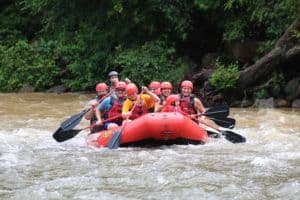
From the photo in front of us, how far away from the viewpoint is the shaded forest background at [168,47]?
535 inches

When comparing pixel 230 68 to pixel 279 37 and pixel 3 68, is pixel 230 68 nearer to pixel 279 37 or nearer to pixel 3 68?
pixel 279 37

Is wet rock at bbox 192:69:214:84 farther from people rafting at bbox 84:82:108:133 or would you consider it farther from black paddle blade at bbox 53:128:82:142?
black paddle blade at bbox 53:128:82:142

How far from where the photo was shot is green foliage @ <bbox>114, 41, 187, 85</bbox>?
1538 cm

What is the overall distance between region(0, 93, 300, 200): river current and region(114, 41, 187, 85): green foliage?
498 centimetres

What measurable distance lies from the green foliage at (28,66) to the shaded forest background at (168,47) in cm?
3

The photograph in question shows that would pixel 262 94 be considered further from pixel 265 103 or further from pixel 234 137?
pixel 234 137

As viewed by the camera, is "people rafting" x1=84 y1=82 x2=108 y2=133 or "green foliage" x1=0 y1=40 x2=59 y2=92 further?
"green foliage" x1=0 y1=40 x2=59 y2=92

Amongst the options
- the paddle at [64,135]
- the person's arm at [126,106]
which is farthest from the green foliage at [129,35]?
the paddle at [64,135]

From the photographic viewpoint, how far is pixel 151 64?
50.9 feet

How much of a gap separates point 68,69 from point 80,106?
4458mm

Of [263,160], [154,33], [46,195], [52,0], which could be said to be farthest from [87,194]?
[52,0]

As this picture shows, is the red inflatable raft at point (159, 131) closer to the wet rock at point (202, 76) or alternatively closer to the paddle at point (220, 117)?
the paddle at point (220, 117)

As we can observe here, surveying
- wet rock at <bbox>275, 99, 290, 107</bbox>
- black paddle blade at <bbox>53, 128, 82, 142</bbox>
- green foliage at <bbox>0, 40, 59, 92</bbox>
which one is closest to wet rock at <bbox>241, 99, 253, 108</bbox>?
wet rock at <bbox>275, 99, 290, 107</bbox>

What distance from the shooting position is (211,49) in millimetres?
16891
